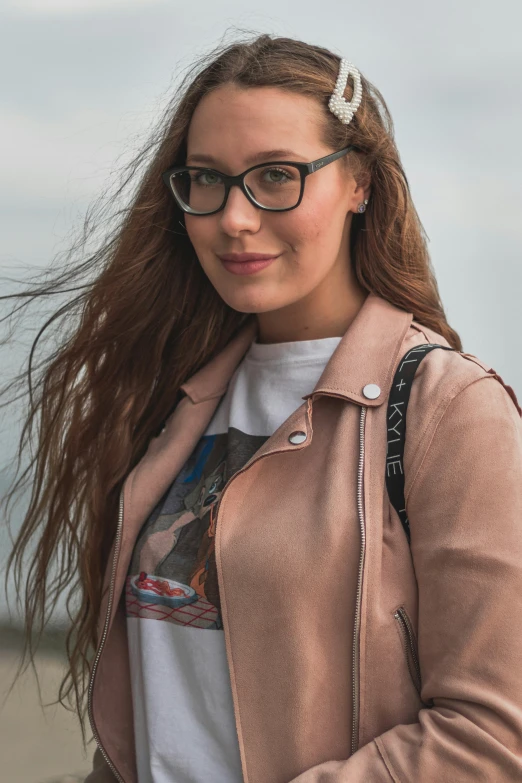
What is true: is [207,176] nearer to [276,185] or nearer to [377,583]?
[276,185]

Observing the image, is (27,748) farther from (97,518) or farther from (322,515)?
(322,515)

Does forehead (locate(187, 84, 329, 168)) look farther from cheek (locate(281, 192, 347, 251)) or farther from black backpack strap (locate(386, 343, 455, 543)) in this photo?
black backpack strap (locate(386, 343, 455, 543))

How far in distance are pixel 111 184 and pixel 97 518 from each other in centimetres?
76

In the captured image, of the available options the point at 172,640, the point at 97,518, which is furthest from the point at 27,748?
the point at 172,640

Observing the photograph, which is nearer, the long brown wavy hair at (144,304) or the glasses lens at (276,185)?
the glasses lens at (276,185)

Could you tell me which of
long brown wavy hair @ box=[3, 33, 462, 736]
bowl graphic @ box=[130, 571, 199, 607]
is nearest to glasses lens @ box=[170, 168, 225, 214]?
long brown wavy hair @ box=[3, 33, 462, 736]

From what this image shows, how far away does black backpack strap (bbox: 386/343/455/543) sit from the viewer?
1.39 meters

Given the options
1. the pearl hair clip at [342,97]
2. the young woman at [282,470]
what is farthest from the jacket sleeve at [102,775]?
the pearl hair clip at [342,97]

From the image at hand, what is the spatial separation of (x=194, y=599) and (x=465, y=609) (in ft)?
1.61

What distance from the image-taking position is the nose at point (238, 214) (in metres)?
1.58

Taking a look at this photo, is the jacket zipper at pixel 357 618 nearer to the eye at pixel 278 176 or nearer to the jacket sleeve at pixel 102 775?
the eye at pixel 278 176

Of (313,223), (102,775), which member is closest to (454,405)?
(313,223)

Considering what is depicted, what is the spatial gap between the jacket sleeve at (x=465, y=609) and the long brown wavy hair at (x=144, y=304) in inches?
17.5

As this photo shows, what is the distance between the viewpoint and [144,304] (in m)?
1.95
